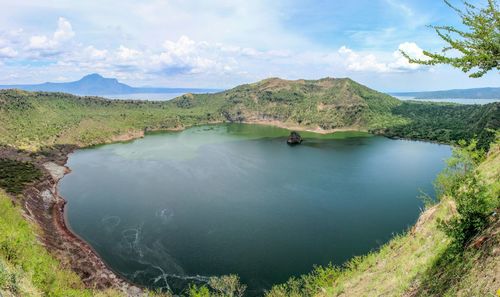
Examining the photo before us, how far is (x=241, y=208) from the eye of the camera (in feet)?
253

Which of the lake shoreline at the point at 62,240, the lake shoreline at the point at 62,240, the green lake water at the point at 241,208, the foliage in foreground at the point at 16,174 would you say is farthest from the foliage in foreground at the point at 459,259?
the foliage in foreground at the point at 16,174

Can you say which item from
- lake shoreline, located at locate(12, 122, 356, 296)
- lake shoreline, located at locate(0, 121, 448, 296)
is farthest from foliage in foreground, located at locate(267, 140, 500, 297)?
lake shoreline, located at locate(0, 121, 448, 296)

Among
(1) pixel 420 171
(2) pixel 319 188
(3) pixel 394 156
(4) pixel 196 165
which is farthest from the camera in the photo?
(3) pixel 394 156

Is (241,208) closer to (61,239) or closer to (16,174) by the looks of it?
(61,239)

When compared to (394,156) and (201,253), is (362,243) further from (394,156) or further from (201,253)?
(394,156)

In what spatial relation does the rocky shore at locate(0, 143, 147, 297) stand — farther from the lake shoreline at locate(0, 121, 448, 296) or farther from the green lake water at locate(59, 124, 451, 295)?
the green lake water at locate(59, 124, 451, 295)

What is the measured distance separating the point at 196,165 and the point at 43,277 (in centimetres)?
9316

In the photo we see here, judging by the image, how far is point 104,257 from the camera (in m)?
58.6

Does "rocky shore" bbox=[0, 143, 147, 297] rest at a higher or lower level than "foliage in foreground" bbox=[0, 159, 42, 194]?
lower

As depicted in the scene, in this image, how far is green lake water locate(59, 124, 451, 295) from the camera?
54219mm

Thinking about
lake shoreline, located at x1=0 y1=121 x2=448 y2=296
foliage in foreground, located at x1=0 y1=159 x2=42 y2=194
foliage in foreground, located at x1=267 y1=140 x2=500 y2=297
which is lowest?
lake shoreline, located at x1=0 y1=121 x2=448 y2=296

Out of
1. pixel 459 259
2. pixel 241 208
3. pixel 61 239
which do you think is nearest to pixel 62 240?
pixel 61 239

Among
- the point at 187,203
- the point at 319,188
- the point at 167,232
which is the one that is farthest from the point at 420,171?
the point at 167,232

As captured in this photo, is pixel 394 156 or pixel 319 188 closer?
pixel 319 188
